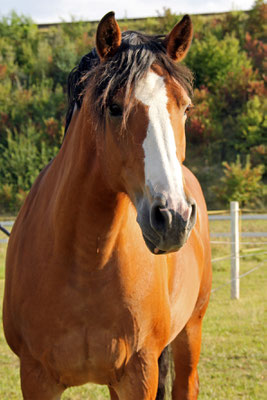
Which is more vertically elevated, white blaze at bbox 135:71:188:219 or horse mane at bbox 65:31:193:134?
horse mane at bbox 65:31:193:134

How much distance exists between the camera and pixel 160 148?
1660 mm

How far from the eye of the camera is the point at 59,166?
7.84 feet

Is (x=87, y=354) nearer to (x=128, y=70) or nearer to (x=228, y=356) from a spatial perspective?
(x=128, y=70)

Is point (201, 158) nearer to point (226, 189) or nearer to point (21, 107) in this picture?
point (226, 189)

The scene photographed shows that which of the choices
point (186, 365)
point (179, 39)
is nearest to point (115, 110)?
point (179, 39)

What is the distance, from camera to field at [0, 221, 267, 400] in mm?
4062

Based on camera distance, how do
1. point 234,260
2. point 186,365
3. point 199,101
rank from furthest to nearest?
point 199,101, point 234,260, point 186,365

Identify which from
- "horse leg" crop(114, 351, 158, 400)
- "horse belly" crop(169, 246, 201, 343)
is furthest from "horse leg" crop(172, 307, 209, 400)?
"horse leg" crop(114, 351, 158, 400)

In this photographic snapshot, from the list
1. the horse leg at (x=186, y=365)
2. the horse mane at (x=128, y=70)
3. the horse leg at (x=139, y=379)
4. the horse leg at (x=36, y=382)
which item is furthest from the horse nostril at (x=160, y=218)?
the horse leg at (x=186, y=365)

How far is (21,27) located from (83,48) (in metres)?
7.11

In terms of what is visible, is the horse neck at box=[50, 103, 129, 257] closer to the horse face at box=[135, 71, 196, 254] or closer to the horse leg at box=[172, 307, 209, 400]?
the horse face at box=[135, 71, 196, 254]

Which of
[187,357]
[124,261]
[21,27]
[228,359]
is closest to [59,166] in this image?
[124,261]

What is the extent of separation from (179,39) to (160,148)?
0.60 m

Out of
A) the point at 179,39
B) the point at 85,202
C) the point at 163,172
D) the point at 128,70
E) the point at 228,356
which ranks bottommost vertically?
the point at 228,356
